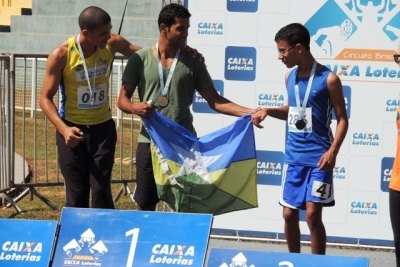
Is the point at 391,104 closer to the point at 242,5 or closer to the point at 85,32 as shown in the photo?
the point at 242,5

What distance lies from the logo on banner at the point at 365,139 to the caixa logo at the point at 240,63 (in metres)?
1.05

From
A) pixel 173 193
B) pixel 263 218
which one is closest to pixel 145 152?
pixel 173 193

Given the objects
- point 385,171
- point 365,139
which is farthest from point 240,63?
point 385,171

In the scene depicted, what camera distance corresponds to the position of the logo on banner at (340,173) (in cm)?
916

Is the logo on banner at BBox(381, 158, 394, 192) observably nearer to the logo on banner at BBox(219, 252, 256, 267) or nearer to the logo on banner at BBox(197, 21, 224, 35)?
the logo on banner at BBox(197, 21, 224, 35)

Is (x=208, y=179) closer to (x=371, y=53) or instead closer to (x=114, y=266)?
(x=114, y=266)

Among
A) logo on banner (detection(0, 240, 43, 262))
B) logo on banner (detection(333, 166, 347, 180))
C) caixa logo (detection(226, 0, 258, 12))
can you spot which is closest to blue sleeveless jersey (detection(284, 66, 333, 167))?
logo on banner (detection(333, 166, 347, 180))

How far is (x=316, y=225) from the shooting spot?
753 cm

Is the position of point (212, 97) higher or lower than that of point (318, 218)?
higher

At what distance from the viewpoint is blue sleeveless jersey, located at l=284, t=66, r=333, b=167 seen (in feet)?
24.3

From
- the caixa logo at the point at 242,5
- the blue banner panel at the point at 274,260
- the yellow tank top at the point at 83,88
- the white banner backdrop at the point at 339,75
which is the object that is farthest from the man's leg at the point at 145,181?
the caixa logo at the point at 242,5

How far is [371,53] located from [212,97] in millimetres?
1908

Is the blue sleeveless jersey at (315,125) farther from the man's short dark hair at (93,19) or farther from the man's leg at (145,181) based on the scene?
the man's short dark hair at (93,19)

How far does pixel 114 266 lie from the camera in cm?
677
